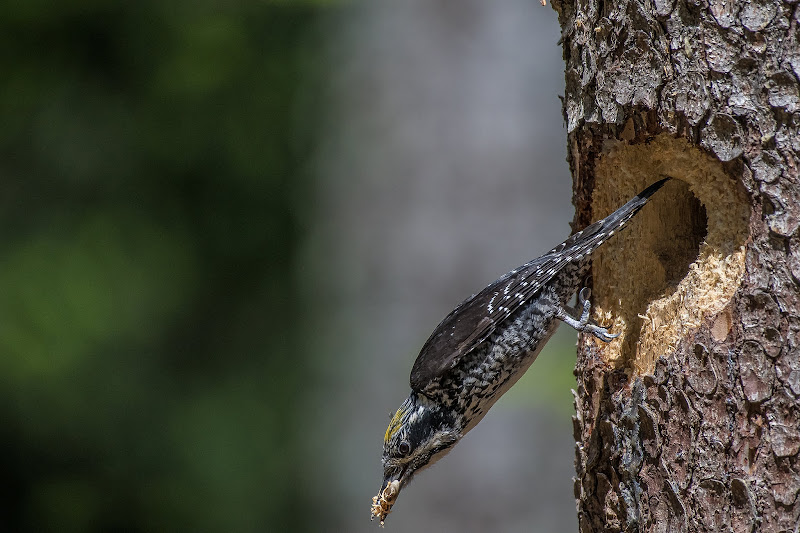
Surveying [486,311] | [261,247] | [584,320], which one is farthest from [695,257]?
[261,247]

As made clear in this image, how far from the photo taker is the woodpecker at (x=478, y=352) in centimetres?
304

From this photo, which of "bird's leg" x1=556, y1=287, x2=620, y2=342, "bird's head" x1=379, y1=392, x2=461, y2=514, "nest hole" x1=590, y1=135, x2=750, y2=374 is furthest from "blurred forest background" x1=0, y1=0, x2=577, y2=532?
"nest hole" x1=590, y1=135, x2=750, y2=374

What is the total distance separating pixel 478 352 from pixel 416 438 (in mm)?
462

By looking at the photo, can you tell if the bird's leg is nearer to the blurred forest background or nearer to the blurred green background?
the blurred forest background

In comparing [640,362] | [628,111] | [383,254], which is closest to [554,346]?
[383,254]

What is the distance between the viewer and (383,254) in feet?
18.2

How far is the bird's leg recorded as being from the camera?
2744mm

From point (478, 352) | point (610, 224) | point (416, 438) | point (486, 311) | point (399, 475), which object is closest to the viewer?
point (610, 224)

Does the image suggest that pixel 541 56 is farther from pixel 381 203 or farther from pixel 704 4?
pixel 704 4

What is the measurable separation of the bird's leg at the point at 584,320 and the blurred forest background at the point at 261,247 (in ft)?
6.50

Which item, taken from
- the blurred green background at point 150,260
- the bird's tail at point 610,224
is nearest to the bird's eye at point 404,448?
the bird's tail at point 610,224

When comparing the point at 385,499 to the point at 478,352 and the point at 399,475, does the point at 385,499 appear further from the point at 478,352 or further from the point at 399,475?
the point at 478,352

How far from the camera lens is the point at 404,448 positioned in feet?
11.1

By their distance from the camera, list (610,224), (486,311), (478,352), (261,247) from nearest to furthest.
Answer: (610,224), (486,311), (478,352), (261,247)
